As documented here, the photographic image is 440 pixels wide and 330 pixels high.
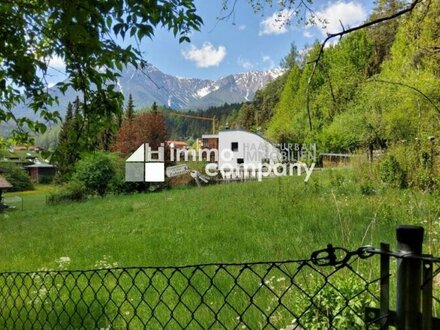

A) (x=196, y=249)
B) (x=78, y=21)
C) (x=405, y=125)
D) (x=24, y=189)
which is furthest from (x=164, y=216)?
(x=24, y=189)

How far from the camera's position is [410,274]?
35.4 inches

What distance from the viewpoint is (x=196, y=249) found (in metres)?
6.07

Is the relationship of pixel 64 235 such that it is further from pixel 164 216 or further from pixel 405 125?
pixel 405 125

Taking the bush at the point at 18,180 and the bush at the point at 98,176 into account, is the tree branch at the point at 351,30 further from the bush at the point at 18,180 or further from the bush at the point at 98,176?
the bush at the point at 18,180

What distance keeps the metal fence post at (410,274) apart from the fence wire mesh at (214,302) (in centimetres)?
53

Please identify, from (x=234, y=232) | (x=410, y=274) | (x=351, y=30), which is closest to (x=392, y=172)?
(x=234, y=232)

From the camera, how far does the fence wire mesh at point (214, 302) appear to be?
193 cm

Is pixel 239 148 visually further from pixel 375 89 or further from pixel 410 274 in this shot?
pixel 410 274

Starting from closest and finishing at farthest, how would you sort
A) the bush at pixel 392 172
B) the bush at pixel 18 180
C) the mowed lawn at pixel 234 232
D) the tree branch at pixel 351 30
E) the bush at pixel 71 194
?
the tree branch at pixel 351 30
the mowed lawn at pixel 234 232
the bush at pixel 392 172
the bush at pixel 71 194
the bush at pixel 18 180

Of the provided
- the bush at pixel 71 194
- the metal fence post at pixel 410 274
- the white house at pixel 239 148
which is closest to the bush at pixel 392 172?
the metal fence post at pixel 410 274

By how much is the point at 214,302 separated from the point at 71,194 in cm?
2360

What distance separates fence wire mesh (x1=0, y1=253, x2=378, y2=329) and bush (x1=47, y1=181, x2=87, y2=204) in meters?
21.0

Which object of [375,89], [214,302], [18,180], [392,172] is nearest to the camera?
[214,302]

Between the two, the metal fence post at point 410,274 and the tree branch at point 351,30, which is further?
the tree branch at point 351,30
